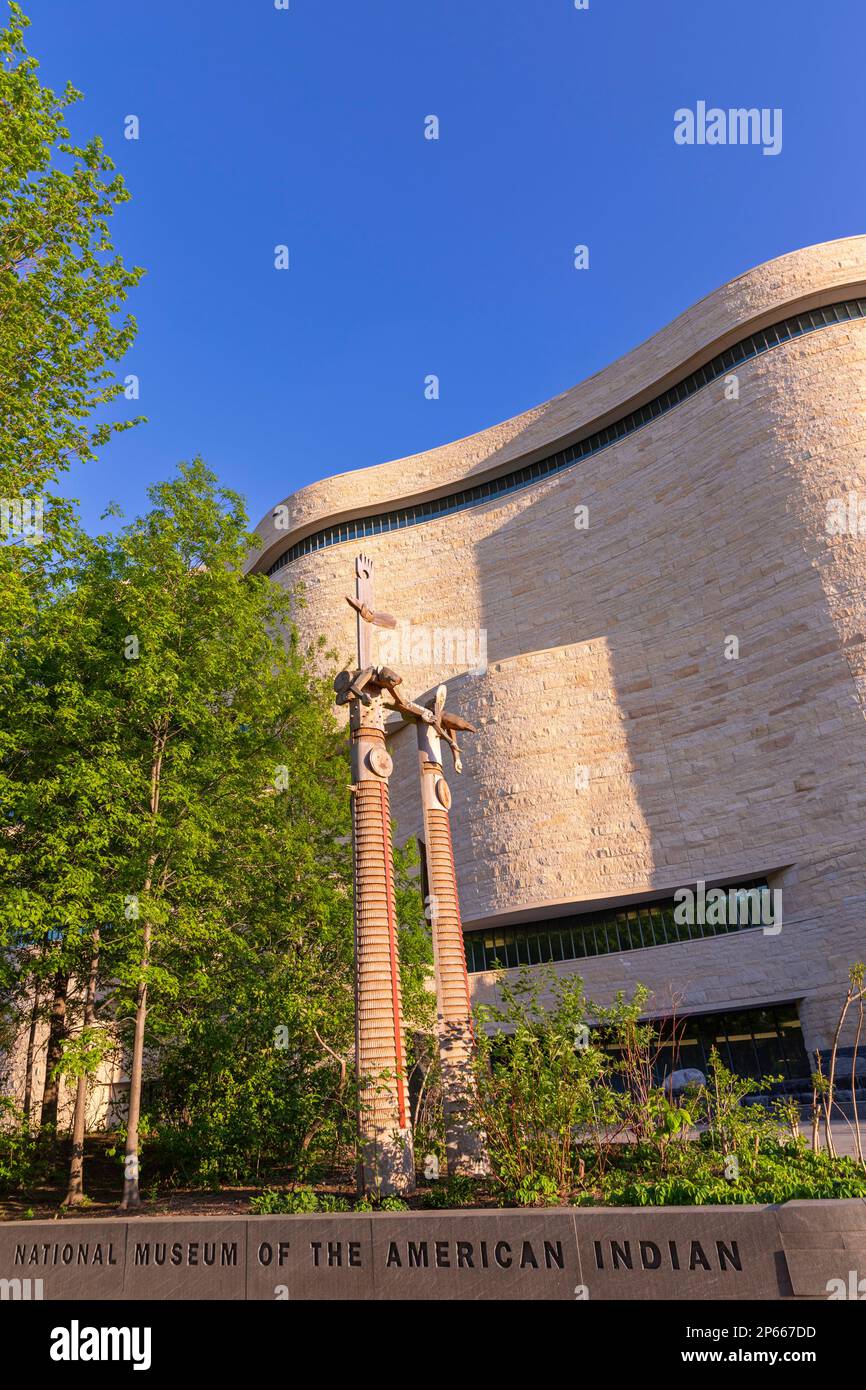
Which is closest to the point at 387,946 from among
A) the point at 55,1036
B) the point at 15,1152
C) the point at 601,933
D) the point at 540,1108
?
the point at 540,1108

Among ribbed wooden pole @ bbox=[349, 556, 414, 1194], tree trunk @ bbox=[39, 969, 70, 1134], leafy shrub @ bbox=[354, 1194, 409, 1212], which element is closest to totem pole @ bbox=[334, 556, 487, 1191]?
ribbed wooden pole @ bbox=[349, 556, 414, 1194]

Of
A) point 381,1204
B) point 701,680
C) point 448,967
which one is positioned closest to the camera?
point 381,1204

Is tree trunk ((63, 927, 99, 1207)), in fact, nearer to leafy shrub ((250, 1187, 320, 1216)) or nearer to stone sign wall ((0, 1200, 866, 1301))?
stone sign wall ((0, 1200, 866, 1301))

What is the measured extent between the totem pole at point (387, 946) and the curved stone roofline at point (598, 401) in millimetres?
19686

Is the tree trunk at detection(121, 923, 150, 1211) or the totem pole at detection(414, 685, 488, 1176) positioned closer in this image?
the totem pole at detection(414, 685, 488, 1176)

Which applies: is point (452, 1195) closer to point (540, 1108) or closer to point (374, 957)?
point (540, 1108)

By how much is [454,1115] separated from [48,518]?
1120 centimetres

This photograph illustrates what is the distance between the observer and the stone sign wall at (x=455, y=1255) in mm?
5578

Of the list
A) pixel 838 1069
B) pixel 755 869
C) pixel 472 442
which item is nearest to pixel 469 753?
pixel 755 869

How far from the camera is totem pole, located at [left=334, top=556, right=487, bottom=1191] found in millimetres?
8375

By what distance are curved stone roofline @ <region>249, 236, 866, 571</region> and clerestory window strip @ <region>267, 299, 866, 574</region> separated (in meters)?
0.30

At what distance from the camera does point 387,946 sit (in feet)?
30.5

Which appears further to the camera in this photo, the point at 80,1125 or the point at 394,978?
the point at 80,1125

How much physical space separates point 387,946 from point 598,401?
31874 mm
